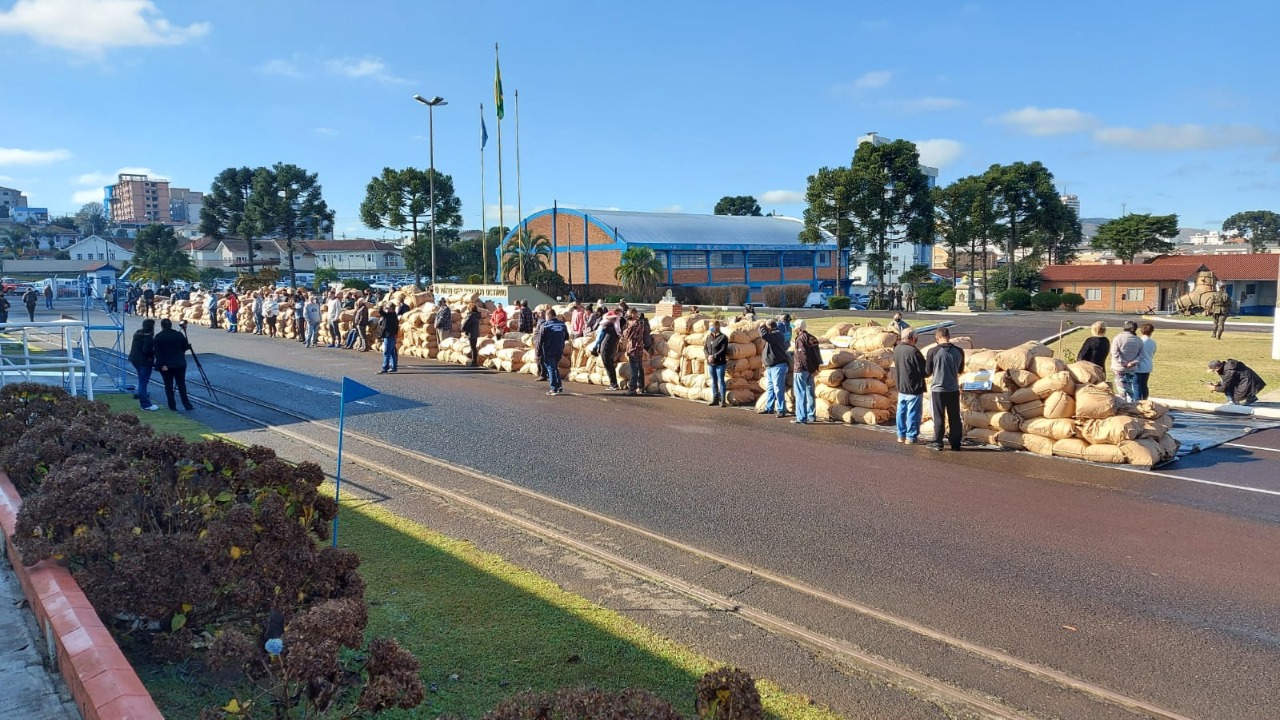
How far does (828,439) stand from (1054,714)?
761 centimetres

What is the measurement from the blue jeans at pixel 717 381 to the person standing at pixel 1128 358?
239 inches

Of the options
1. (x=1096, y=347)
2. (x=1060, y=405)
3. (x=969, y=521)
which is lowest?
(x=969, y=521)

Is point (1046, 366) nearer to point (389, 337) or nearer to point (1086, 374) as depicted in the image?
point (1086, 374)

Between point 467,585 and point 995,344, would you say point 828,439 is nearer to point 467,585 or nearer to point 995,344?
point 467,585

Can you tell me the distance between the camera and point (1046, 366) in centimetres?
1116

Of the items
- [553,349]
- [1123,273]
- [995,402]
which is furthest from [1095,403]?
[1123,273]

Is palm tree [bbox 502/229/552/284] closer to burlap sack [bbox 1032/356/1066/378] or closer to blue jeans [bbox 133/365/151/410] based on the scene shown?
blue jeans [bbox 133/365/151/410]

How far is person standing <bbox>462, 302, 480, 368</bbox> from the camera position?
21.4 m

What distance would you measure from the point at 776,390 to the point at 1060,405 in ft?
14.5

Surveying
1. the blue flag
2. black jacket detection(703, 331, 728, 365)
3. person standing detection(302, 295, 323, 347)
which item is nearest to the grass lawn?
the blue flag

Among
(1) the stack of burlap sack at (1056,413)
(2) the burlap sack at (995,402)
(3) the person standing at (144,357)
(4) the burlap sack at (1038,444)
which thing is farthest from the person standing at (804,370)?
(3) the person standing at (144,357)

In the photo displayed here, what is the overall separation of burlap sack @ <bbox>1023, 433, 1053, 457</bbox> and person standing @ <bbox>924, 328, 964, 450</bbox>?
2.60 feet

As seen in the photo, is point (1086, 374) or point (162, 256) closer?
point (1086, 374)

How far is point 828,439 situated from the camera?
12258 millimetres
